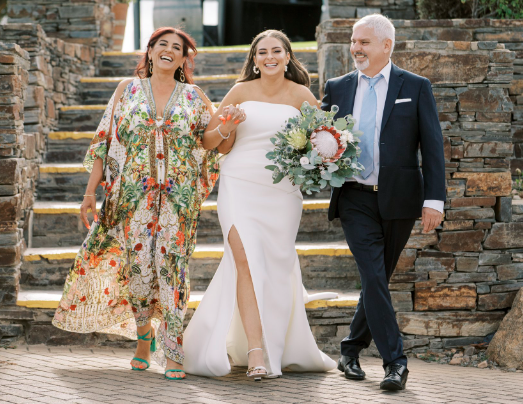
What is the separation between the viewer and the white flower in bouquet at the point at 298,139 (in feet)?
13.0

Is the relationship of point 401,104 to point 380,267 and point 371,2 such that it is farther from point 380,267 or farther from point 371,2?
point 371,2

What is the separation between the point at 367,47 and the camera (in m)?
4.09

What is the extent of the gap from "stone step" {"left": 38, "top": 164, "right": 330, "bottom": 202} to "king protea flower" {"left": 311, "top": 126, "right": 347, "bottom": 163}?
2596 mm

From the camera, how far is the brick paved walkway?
12.1ft

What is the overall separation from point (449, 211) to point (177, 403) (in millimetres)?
2671

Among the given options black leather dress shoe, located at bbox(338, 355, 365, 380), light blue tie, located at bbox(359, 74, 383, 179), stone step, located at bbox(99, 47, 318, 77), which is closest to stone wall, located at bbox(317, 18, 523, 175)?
stone step, located at bbox(99, 47, 318, 77)

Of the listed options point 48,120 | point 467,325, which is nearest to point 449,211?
point 467,325

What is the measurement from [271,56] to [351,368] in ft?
6.48

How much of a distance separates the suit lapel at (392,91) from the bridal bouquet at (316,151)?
9.0 inches

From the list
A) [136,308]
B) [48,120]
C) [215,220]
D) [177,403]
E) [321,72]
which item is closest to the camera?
[177,403]

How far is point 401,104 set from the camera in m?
4.10

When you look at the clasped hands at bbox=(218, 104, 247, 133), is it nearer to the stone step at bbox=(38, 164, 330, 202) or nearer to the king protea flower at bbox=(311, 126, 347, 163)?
the king protea flower at bbox=(311, 126, 347, 163)

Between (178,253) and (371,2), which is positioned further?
(371,2)

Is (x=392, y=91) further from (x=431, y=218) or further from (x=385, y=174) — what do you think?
(x=431, y=218)
